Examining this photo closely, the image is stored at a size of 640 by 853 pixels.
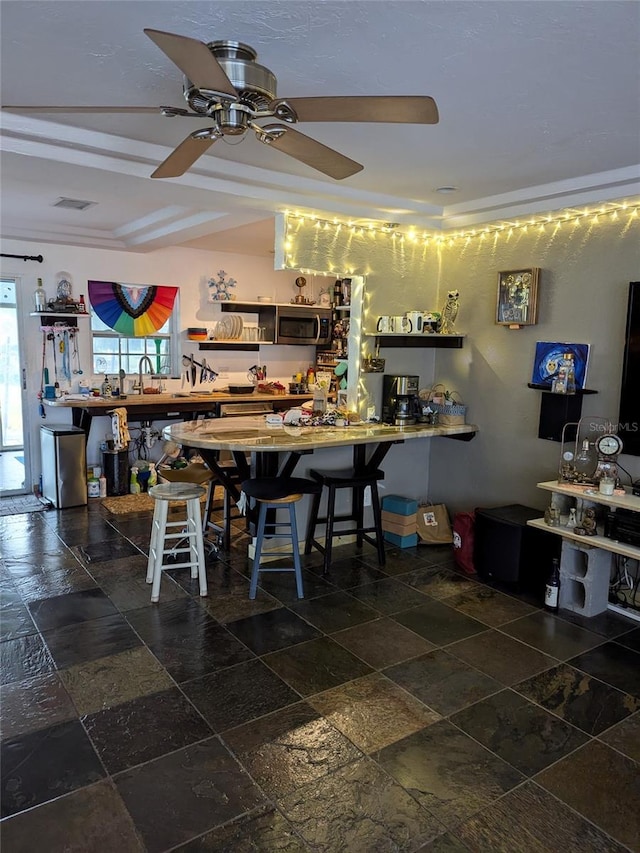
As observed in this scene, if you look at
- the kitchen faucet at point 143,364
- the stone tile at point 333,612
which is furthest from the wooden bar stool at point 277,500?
the kitchen faucet at point 143,364

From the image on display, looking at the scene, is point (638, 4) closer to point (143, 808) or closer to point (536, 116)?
point (536, 116)

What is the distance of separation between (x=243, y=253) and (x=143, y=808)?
5841 millimetres

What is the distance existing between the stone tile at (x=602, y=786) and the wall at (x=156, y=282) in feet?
17.2

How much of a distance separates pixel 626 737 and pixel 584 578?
1.19 m

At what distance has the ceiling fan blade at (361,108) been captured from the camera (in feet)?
5.99

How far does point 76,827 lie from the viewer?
1945 millimetres

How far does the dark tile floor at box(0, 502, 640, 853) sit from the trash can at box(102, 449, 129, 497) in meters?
2.03

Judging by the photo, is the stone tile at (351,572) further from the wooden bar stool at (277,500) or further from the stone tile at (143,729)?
the stone tile at (143,729)

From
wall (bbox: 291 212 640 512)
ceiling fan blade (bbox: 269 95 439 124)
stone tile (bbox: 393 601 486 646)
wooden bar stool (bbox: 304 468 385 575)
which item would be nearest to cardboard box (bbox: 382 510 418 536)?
wooden bar stool (bbox: 304 468 385 575)

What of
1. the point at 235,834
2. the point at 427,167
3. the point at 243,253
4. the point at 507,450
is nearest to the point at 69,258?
the point at 243,253

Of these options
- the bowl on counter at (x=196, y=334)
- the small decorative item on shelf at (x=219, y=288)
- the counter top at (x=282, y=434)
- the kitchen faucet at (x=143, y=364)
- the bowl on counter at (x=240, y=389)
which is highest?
the small decorative item on shelf at (x=219, y=288)

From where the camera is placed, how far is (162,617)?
3391mm

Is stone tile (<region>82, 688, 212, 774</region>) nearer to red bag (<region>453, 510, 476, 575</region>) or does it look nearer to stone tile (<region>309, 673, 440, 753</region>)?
stone tile (<region>309, 673, 440, 753</region>)

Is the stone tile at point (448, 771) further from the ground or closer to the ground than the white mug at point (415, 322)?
closer to the ground
